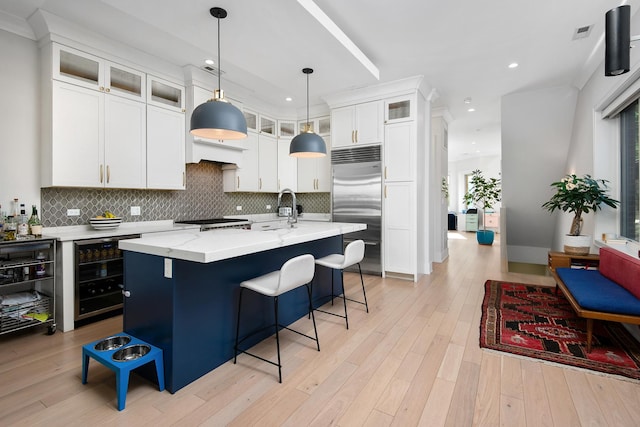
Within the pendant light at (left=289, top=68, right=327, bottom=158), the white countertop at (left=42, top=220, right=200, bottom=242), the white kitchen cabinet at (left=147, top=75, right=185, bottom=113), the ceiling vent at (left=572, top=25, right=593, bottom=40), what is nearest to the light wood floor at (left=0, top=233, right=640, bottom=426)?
the white countertop at (left=42, top=220, right=200, bottom=242)

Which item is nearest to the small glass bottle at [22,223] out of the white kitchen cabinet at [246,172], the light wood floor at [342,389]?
the light wood floor at [342,389]

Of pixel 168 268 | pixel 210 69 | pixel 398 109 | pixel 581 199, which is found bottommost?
pixel 168 268

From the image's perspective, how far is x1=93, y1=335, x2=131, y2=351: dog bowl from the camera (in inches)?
77.9

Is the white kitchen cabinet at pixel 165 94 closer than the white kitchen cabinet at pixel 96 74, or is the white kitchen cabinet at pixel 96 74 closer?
the white kitchen cabinet at pixel 96 74

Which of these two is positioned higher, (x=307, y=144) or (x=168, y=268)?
(x=307, y=144)

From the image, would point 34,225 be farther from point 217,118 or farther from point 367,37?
point 367,37

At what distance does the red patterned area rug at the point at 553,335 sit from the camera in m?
2.29

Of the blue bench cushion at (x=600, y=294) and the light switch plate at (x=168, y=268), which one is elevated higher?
the light switch plate at (x=168, y=268)

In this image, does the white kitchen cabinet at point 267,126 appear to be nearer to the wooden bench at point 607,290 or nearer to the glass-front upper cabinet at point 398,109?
the glass-front upper cabinet at point 398,109

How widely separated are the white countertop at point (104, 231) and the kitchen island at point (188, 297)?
1.08 meters

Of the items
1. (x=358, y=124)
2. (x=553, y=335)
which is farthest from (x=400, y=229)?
(x=553, y=335)

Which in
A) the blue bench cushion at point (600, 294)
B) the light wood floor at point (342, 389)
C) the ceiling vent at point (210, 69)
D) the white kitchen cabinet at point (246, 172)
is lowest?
the light wood floor at point (342, 389)

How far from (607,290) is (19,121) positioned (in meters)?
5.46

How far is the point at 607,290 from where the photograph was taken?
257 centimetres
